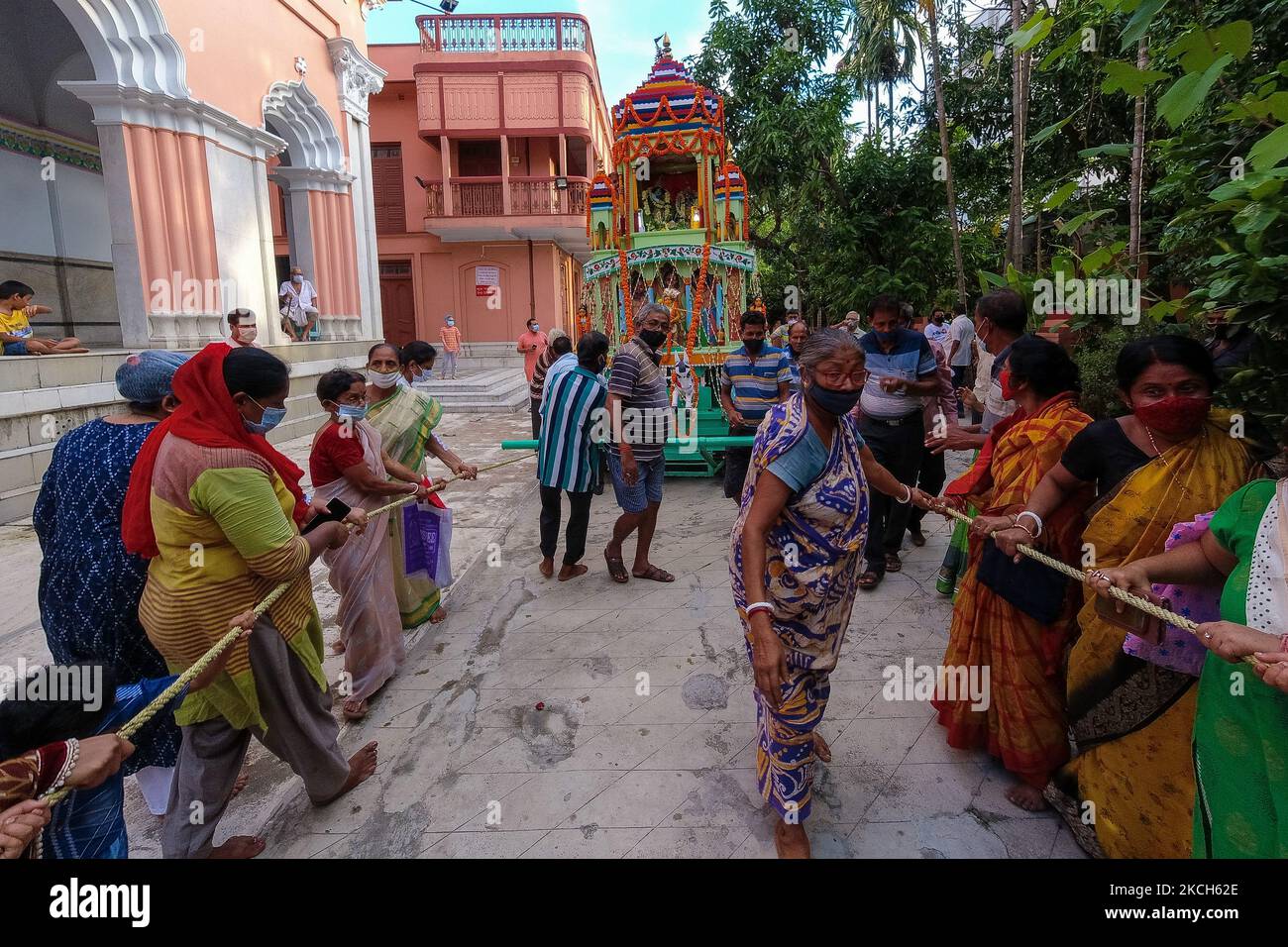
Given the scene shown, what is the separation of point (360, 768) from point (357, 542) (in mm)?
1089

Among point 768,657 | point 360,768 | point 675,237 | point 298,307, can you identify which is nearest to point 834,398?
point 768,657

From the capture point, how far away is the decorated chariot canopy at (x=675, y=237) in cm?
786

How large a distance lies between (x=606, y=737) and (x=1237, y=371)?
2.64 m

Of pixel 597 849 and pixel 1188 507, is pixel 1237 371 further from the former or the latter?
pixel 597 849

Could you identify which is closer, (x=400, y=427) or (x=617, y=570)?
(x=400, y=427)

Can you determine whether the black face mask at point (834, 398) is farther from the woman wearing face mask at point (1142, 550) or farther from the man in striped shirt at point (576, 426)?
the man in striped shirt at point (576, 426)

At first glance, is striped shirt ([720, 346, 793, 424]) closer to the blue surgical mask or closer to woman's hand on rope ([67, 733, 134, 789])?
the blue surgical mask

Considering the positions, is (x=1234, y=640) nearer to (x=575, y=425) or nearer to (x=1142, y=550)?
(x=1142, y=550)

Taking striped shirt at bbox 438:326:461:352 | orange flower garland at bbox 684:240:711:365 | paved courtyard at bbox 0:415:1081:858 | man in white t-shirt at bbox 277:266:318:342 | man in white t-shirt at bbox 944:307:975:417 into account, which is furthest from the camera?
striped shirt at bbox 438:326:461:352

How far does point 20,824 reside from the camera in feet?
4.43

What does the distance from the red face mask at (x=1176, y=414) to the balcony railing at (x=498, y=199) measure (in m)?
18.5

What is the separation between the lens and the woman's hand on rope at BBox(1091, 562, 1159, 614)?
195 centimetres

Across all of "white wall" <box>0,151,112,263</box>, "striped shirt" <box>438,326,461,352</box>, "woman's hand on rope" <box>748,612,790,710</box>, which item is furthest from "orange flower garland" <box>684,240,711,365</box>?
"striped shirt" <box>438,326,461,352</box>

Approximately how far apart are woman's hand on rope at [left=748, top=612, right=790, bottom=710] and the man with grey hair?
245 centimetres
